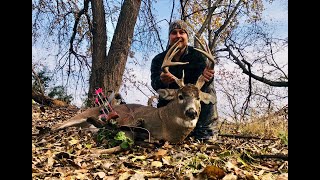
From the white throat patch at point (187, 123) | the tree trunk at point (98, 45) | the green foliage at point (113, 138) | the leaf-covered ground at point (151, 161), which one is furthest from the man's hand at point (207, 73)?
the tree trunk at point (98, 45)

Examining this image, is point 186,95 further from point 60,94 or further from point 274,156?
point 60,94

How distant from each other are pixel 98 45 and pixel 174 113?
3.61 metres

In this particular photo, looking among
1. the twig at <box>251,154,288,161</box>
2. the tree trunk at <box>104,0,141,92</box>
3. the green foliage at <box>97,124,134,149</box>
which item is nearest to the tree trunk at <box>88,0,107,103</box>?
the tree trunk at <box>104,0,141,92</box>

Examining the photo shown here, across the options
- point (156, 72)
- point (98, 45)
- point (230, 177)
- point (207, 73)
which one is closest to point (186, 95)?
point (207, 73)

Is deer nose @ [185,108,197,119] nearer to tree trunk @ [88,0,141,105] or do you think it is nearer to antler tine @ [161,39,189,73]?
antler tine @ [161,39,189,73]

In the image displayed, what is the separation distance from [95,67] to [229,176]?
4812 millimetres

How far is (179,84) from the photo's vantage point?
10.8ft

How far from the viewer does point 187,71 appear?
3574 mm

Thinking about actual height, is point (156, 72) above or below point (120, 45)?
below

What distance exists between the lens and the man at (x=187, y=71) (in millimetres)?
3545
